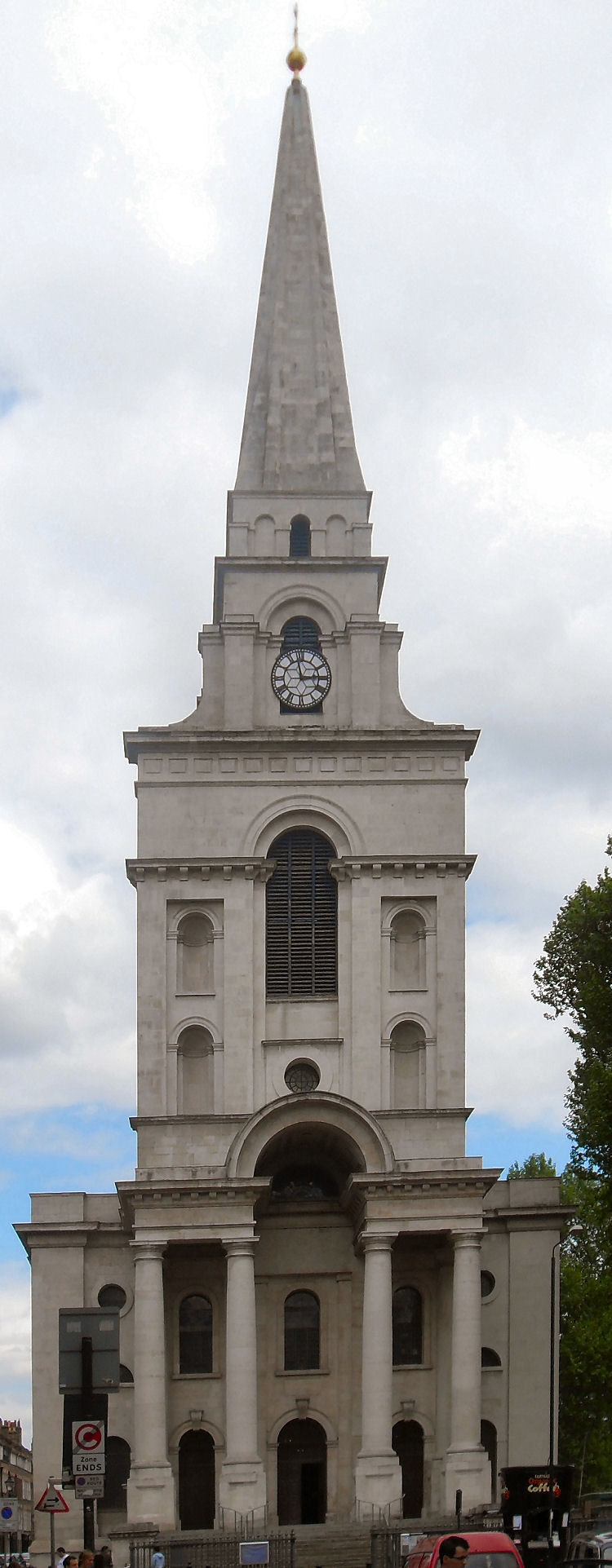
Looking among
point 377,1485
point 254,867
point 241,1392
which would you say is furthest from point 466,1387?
point 254,867

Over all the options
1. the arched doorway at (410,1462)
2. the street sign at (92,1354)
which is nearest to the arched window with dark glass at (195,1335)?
the arched doorway at (410,1462)

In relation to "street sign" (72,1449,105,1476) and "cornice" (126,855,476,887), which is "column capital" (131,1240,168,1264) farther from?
"street sign" (72,1449,105,1476)

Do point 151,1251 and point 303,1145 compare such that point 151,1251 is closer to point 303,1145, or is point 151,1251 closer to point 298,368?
point 303,1145

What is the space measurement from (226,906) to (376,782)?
17.0 ft

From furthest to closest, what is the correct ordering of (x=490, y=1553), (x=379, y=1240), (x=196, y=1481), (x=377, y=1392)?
(x=196, y=1481), (x=379, y=1240), (x=377, y=1392), (x=490, y=1553)

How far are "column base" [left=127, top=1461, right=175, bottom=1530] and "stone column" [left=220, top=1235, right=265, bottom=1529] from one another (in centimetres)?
122

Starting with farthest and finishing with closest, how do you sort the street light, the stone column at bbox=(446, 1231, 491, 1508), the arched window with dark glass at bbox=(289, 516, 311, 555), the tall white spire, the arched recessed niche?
the tall white spire, the arched window with dark glass at bbox=(289, 516, 311, 555), the arched recessed niche, the street light, the stone column at bbox=(446, 1231, 491, 1508)

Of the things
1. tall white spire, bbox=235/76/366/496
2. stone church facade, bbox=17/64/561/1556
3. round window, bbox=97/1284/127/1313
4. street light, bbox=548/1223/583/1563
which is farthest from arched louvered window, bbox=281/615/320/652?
round window, bbox=97/1284/127/1313

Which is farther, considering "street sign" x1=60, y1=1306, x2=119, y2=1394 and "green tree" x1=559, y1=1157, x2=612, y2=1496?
"green tree" x1=559, y1=1157, x2=612, y2=1496

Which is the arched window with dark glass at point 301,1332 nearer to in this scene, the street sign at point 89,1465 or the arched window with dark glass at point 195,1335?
the arched window with dark glass at point 195,1335

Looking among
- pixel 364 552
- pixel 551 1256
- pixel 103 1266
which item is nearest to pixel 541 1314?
pixel 551 1256

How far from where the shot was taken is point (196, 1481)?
51.4 metres

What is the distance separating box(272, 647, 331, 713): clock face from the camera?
185 feet

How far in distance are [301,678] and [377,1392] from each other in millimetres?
18952
